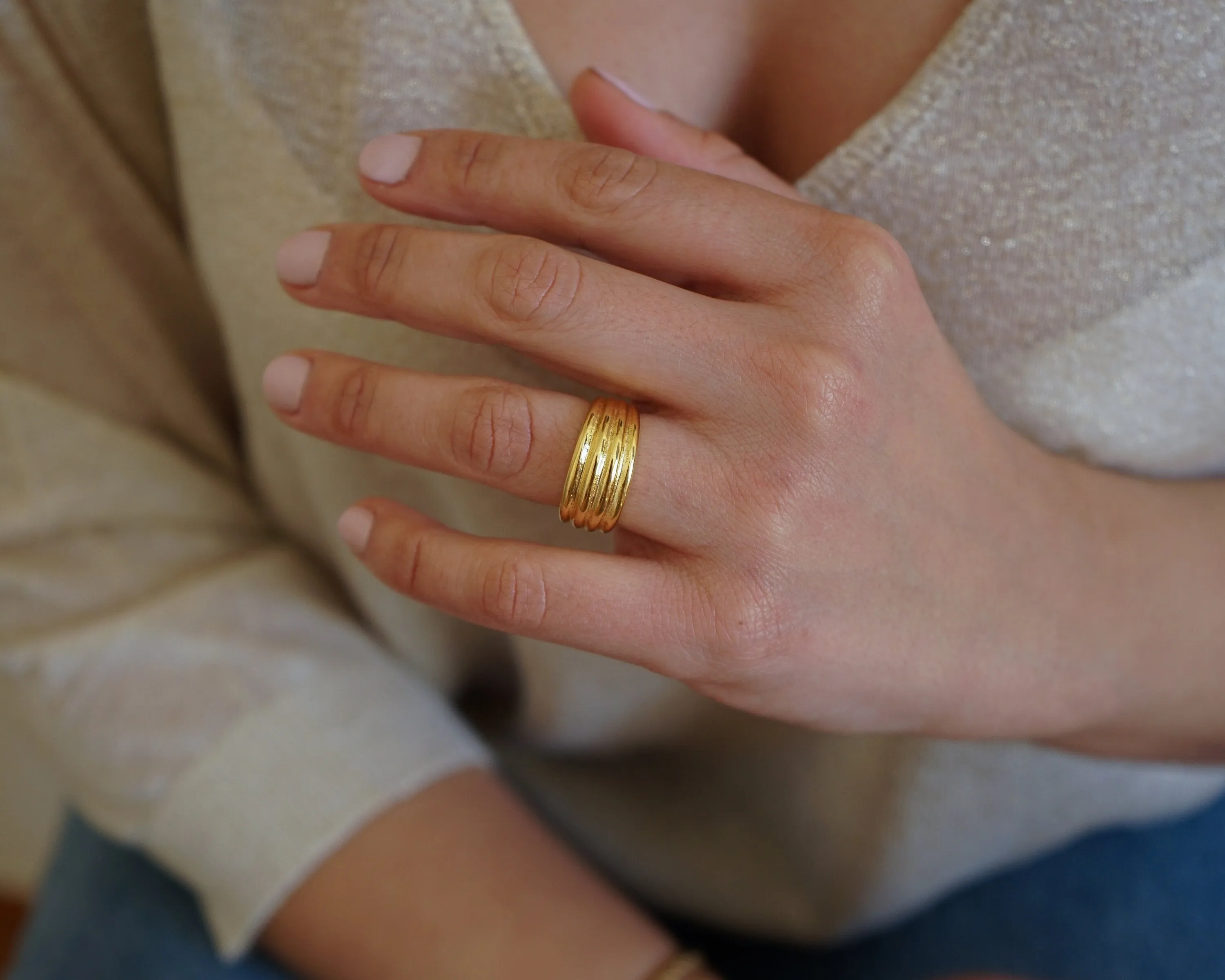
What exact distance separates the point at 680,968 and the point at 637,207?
491 millimetres

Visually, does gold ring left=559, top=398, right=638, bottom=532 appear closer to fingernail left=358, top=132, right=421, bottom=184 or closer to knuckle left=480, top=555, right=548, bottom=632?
knuckle left=480, top=555, right=548, bottom=632

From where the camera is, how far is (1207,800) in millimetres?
779

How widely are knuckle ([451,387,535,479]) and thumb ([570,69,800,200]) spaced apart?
0.14 metres

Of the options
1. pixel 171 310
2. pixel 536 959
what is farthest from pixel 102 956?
pixel 171 310

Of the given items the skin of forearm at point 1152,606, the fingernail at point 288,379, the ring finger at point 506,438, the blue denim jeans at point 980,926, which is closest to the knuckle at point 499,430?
the ring finger at point 506,438

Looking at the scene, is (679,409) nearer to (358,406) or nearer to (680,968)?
(358,406)

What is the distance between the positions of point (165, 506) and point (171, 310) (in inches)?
5.6

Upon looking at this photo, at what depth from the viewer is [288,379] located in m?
0.47

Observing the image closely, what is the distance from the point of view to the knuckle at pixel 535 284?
0.39 meters

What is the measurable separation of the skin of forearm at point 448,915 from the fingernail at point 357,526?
254mm

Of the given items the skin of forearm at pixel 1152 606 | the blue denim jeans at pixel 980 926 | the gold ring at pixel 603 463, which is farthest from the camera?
the blue denim jeans at pixel 980 926

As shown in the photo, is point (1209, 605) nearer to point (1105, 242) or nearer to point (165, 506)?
point (1105, 242)

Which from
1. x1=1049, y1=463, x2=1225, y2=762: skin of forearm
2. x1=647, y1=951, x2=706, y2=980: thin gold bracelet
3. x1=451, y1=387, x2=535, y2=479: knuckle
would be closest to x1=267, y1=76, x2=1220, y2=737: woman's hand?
x1=451, y1=387, x2=535, y2=479: knuckle

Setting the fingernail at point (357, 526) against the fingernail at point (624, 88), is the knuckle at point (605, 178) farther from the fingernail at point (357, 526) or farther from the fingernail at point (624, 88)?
the fingernail at point (357, 526)
